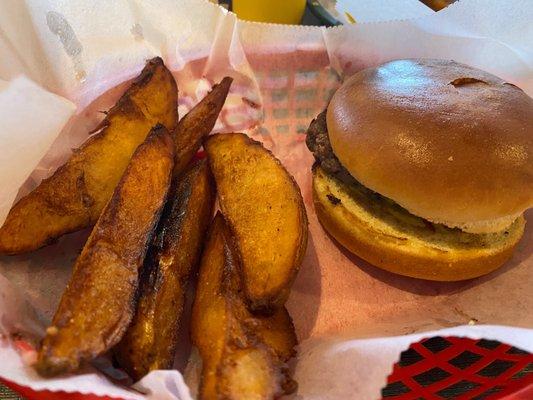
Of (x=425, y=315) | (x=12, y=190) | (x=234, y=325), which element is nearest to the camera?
(x=234, y=325)

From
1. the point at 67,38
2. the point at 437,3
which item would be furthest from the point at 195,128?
the point at 437,3

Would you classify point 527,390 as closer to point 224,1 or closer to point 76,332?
point 76,332

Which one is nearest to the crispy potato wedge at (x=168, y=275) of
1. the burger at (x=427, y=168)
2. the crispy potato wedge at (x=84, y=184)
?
the crispy potato wedge at (x=84, y=184)

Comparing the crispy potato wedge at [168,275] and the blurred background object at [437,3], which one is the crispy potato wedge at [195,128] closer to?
the crispy potato wedge at [168,275]

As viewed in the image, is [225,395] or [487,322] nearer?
[225,395]

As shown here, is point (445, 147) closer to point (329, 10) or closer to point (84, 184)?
point (84, 184)

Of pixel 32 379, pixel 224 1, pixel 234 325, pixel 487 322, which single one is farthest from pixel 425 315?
pixel 224 1

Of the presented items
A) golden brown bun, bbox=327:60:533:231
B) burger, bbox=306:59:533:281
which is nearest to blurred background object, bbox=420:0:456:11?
burger, bbox=306:59:533:281

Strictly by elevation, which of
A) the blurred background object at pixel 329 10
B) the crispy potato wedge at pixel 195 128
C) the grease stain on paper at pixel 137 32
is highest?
the grease stain on paper at pixel 137 32
